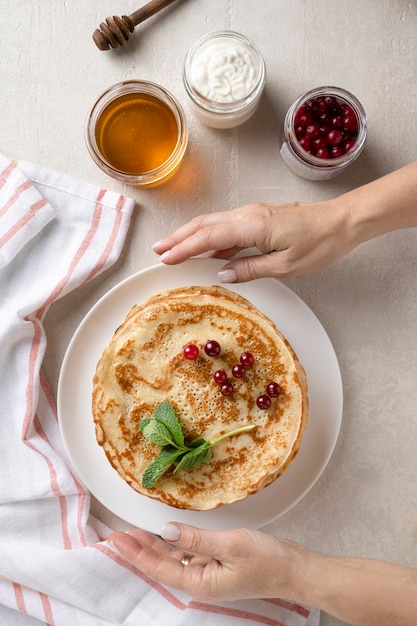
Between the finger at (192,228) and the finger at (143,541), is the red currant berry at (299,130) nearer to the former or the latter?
the finger at (192,228)

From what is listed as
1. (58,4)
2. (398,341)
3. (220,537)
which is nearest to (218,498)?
(220,537)

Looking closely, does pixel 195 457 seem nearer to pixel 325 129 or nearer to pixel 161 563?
pixel 161 563

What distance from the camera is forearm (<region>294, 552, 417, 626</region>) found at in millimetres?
2078

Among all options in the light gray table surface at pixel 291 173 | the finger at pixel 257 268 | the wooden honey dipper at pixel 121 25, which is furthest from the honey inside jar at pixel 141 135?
the finger at pixel 257 268

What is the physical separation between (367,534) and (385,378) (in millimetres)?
614

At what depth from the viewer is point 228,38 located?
2238mm

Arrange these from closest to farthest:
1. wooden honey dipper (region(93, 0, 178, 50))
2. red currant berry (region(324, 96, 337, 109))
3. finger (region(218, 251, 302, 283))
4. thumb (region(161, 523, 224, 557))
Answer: thumb (region(161, 523, 224, 557)), finger (region(218, 251, 302, 283)), red currant berry (region(324, 96, 337, 109)), wooden honey dipper (region(93, 0, 178, 50))

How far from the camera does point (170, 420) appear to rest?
2064 mm

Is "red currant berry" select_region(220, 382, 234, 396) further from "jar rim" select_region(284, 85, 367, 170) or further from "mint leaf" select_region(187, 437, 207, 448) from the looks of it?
"jar rim" select_region(284, 85, 367, 170)

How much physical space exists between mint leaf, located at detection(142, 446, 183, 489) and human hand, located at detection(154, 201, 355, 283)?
61cm

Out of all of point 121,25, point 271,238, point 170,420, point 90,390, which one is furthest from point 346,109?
point 90,390

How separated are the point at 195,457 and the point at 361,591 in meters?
0.73

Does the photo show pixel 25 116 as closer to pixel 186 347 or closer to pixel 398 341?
pixel 186 347

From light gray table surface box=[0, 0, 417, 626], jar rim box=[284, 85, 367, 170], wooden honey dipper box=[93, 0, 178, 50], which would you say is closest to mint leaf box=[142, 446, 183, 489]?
light gray table surface box=[0, 0, 417, 626]
